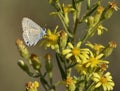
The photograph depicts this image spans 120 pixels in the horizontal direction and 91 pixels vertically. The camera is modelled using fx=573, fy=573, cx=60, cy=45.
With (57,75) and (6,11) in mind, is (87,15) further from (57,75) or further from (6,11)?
(6,11)

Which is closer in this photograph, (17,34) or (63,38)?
(63,38)

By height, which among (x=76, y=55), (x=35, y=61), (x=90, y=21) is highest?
(x=90, y=21)

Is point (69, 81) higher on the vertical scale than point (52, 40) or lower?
lower

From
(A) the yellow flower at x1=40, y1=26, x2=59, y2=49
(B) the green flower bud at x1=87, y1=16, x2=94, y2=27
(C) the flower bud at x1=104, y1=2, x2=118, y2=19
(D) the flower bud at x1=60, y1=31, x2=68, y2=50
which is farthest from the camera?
(C) the flower bud at x1=104, y1=2, x2=118, y2=19

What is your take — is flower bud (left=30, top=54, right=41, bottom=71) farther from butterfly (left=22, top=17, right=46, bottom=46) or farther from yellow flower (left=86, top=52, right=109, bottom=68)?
yellow flower (left=86, top=52, right=109, bottom=68)

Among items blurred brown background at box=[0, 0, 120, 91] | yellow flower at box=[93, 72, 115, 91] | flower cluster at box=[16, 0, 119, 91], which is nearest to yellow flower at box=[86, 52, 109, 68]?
flower cluster at box=[16, 0, 119, 91]

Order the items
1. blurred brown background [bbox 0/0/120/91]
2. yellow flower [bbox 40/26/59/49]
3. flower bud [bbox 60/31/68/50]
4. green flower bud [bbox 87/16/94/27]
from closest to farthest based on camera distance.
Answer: flower bud [bbox 60/31/68/50] < yellow flower [bbox 40/26/59/49] < green flower bud [bbox 87/16/94/27] < blurred brown background [bbox 0/0/120/91]

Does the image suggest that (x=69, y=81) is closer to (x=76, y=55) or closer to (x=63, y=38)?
(x=76, y=55)

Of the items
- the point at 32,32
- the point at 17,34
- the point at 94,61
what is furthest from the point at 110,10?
the point at 17,34

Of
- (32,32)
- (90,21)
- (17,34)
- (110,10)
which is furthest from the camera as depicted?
(17,34)
